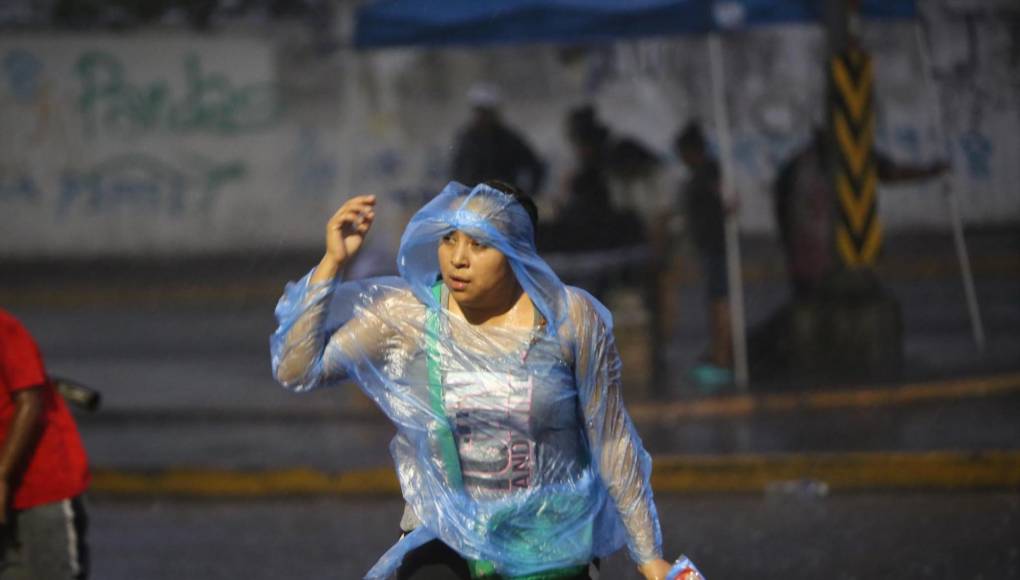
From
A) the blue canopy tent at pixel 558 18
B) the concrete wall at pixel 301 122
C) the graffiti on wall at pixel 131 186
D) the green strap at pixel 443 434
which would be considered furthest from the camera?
the graffiti on wall at pixel 131 186

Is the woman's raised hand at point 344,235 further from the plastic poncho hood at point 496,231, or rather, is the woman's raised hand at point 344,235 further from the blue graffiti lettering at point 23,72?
the blue graffiti lettering at point 23,72

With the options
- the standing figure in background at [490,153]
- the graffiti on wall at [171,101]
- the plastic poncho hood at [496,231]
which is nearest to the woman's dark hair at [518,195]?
the plastic poncho hood at [496,231]

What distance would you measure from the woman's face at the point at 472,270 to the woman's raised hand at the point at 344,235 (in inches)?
7.6

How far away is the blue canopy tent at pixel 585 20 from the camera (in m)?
11.5

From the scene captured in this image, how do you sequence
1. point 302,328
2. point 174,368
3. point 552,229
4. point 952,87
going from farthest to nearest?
point 952,87 → point 174,368 → point 552,229 → point 302,328


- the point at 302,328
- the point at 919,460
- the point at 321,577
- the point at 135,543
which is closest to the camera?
the point at 302,328

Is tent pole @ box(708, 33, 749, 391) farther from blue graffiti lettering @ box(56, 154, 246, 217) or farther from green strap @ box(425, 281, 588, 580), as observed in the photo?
blue graffiti lettering @ box(56, 154, 246, 217)

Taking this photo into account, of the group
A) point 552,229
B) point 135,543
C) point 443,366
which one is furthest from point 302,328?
point 552,229

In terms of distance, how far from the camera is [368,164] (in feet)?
71.4

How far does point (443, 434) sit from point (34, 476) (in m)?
1.45

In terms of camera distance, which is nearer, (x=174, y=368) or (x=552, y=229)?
(x=552, y=229)

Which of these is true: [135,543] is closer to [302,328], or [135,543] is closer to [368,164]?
[302,328]

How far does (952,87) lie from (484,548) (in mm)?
17595

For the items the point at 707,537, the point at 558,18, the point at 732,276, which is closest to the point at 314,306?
the point at 707,537
